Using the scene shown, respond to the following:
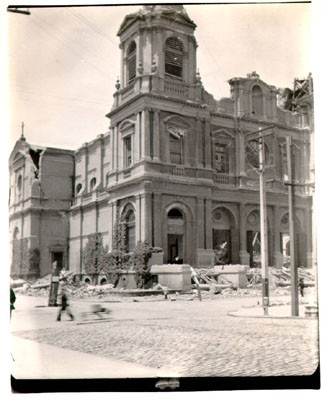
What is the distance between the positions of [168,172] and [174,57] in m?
0.98

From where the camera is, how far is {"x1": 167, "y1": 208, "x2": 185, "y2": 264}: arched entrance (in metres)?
4.80

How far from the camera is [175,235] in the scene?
484 cm

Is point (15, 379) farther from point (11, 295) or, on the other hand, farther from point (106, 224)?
point (106, 224)

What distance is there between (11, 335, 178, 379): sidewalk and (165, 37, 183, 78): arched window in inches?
95.9

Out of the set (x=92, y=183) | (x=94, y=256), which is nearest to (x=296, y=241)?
(x=94, y=256)

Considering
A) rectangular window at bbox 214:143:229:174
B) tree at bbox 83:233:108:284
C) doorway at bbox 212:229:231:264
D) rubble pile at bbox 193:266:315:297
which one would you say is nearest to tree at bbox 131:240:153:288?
tree at bbox 83:233:108:284

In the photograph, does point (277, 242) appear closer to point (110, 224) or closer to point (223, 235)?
point (223, 235)

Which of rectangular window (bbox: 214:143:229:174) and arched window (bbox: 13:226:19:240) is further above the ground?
rectangular window (bbox: 214:143:229:174)

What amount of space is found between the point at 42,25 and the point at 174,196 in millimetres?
1804

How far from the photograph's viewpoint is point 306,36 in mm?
4871

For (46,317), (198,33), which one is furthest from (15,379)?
(198,33)

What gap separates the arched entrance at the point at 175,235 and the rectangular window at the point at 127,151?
0.55m

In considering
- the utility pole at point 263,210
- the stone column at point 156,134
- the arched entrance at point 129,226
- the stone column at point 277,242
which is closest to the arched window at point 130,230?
the arched entrance at point 129,226

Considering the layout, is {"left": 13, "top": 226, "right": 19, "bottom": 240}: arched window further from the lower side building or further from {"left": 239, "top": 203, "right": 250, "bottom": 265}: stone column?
{"left": 239, "top": 203, "right": 250, "bottom": 265}: stone column
